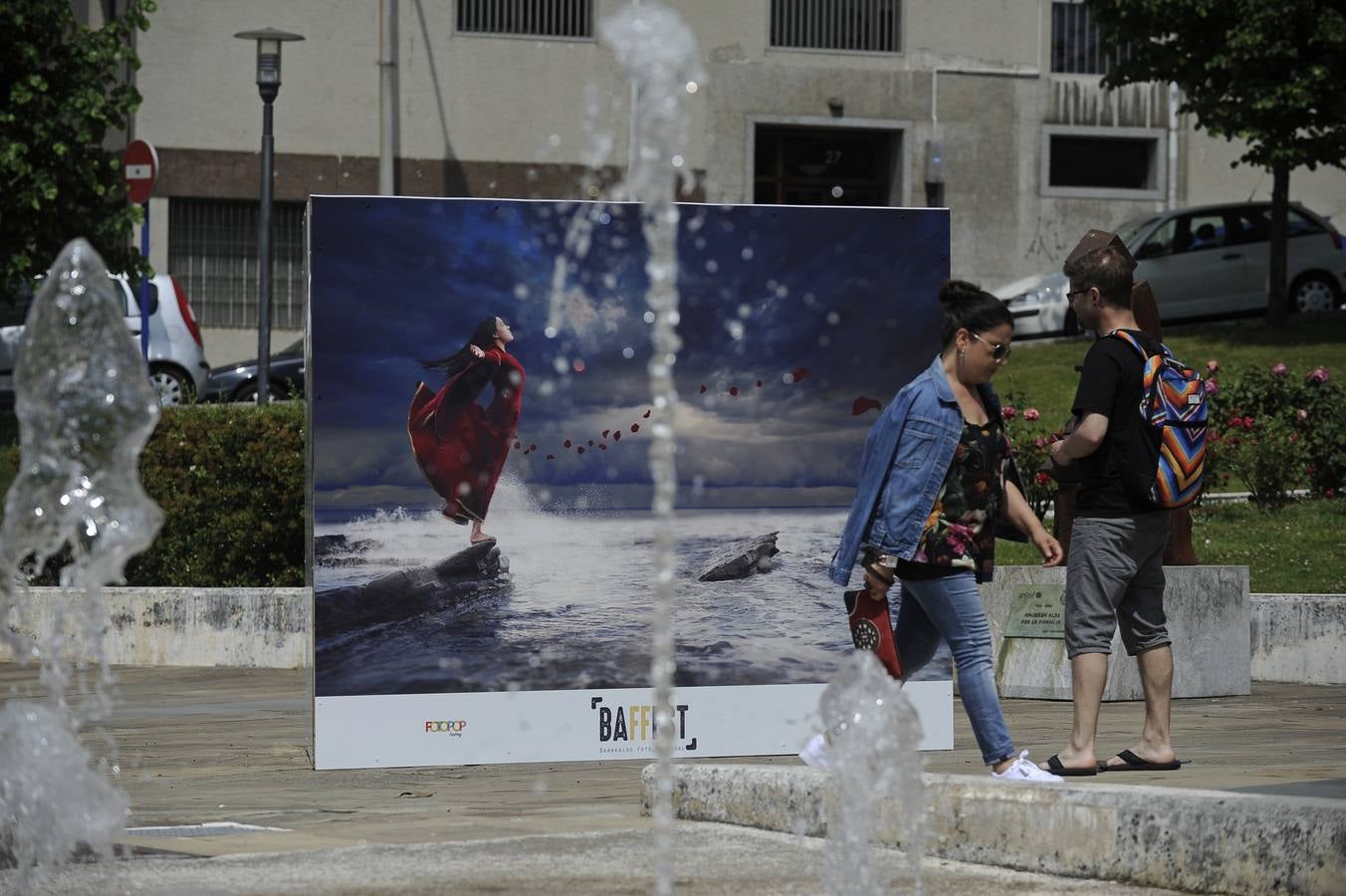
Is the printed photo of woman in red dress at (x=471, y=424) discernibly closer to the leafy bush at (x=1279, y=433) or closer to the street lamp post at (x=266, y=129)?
the leafy bush at (x=1279, y=433)

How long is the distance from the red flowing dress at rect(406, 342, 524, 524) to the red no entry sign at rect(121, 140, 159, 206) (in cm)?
1077

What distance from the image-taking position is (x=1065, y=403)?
21547mm

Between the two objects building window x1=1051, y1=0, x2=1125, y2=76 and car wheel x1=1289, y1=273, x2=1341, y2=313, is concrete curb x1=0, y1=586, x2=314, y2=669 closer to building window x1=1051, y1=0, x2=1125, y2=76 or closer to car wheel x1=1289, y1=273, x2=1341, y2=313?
car wheel x1=1289, y1=273, x2=1341, y2=313

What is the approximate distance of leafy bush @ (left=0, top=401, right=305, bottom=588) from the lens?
43.1ft

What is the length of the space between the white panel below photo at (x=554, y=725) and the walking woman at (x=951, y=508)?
1.29 meters

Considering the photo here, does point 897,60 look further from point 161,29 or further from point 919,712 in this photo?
point 919,712

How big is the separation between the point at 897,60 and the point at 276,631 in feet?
82.1

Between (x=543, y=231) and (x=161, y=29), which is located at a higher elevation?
(x=161, y=29)

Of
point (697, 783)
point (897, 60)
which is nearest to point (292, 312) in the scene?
point (897, 60)

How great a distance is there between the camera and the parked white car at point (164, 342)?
24141 millimetres

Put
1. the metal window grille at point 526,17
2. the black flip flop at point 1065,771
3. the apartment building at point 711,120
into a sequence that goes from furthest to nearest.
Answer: the metal window grille at point 526,17 < the apartment building at point 711,120 < the black flip flop at point 1065,771

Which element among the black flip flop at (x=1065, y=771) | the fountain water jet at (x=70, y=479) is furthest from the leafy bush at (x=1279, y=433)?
the fountain water jet at (x=70, y=479)

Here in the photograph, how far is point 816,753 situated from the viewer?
266 inches

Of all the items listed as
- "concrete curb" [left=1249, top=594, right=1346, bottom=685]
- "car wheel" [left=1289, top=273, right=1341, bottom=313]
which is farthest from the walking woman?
"car wheel" [left=1289, top=273, right=1341, bottom=313]
